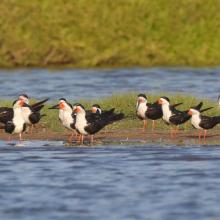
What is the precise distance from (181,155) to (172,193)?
3.83 metres

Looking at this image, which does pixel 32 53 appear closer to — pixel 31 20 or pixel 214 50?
pixel 31 20

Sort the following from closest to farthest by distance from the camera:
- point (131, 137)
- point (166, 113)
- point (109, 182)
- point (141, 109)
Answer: point (109, 182)
point (131, 137)
point (166, 113)
point (141, 109)

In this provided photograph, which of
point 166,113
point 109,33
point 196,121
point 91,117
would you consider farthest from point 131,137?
point 109,33

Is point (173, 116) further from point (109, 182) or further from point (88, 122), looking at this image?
point (109, 182)

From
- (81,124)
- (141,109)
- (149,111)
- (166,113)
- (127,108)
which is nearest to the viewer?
(81,124)

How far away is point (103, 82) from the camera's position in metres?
39.5

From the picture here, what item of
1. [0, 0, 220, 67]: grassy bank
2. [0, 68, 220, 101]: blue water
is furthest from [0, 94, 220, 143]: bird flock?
[0, 0, 220, 67]: grassy bank

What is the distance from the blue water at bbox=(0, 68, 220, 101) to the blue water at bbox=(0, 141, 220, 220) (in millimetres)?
12366

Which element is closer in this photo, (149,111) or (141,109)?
(149,111)

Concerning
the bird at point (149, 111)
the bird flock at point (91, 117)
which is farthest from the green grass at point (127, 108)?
the bird at point (149, 111)

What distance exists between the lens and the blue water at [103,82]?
3547cm

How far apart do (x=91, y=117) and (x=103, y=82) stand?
17.3 metres

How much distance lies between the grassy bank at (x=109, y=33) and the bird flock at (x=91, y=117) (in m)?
21.5

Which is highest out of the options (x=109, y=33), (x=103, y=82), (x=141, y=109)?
(x=109, y=33)
